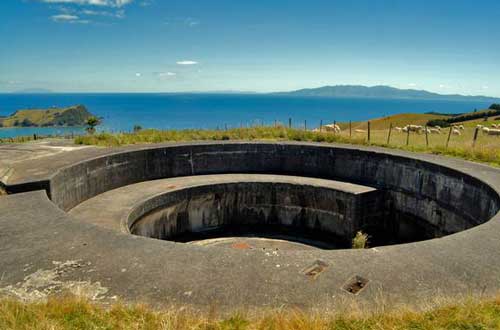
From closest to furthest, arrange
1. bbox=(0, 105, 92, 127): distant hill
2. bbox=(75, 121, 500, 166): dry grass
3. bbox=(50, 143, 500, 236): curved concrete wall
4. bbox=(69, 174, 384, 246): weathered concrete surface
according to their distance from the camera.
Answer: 1. bbox=(50, 143, 500, 236): curved concrete wall
2. bbox=(69, 174, 384, 246): weathered concrete surface
3. bbox=(75, 121, 500, 166): dry grass
4. bbox=(0, 105, 92, 127): distant hill

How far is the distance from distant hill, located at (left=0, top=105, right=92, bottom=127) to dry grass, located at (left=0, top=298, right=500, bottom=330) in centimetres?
12736

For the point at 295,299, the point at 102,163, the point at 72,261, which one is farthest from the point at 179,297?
the point at 102,163

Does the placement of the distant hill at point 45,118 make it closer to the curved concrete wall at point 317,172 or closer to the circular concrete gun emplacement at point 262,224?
the curved concrete wall at point 317,172

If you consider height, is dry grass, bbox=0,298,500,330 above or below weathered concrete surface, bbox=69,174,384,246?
above

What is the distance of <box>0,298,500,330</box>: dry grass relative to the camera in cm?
353

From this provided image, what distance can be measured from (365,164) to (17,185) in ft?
36.2

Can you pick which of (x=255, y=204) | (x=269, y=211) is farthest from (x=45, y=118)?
(x=269, y=211)

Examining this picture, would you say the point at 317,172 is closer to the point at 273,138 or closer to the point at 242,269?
the point at 273,138

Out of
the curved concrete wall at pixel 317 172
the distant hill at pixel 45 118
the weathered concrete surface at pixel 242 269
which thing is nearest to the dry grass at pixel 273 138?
the curved concrete wall at pixel 317 172

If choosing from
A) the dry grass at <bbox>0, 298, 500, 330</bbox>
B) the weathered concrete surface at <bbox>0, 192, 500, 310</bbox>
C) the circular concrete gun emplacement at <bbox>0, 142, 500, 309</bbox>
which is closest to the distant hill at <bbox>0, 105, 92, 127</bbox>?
the circular concrete gun emplacement at <bbox>0, 142, 500, 309</bbox>

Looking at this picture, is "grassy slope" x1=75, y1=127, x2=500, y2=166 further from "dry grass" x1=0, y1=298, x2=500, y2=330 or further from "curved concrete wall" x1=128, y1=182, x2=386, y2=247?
"dry grass" x1=0, y1=298, x2=500, y2=330

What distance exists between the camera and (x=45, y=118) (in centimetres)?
13250

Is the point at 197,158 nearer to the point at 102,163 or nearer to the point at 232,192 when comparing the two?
the point at 232,192

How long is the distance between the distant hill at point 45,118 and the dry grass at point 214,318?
12736 centimetres
